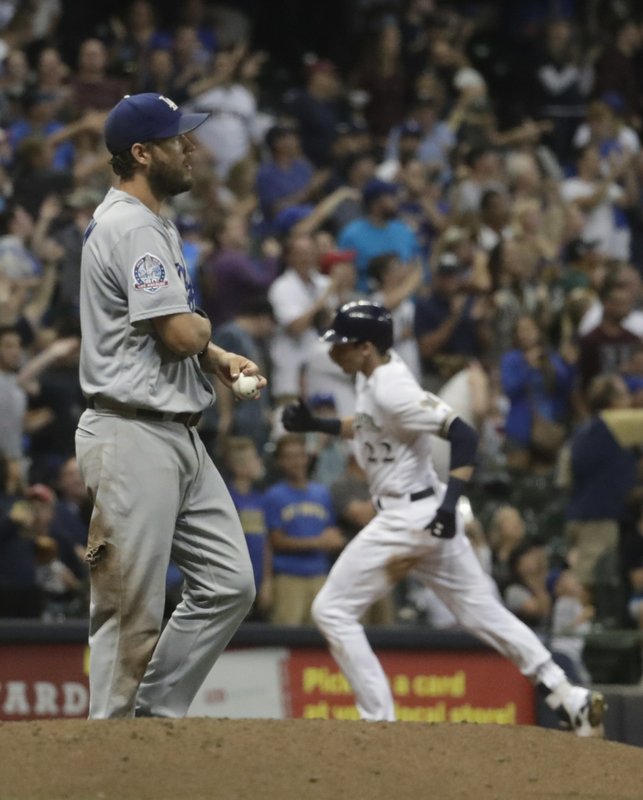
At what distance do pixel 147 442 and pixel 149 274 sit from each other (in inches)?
23.0

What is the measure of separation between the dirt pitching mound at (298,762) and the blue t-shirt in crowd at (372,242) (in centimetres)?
834

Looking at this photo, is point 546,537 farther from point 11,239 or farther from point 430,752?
point 430,752

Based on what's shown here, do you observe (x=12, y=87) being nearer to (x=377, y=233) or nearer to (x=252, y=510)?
(x=377, y=233)

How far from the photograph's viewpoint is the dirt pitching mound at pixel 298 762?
5660mm

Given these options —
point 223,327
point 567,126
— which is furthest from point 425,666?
point 567,126

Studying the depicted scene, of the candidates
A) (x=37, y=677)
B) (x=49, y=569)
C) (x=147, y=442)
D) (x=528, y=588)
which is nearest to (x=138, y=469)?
(x=147, y=442)

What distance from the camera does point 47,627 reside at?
31.4ft

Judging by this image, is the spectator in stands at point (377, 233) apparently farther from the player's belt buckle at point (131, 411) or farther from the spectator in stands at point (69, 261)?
the player's belt buckle at point (131, 411)

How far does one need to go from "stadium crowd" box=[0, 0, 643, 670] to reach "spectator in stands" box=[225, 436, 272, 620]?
20mm

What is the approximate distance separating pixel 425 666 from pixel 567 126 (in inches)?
460

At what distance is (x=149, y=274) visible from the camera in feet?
19.9

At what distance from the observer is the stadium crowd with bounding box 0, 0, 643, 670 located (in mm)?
11445

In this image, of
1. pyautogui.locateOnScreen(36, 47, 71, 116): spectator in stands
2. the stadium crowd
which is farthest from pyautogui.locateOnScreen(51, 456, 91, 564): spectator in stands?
pyautogui.locateOnScreen(36, 47, 71, 116): spectator in stands

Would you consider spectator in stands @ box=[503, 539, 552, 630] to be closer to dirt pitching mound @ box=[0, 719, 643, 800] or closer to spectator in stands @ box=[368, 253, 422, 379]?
spectator in stands @ box=[368, 253, 422, 379]
